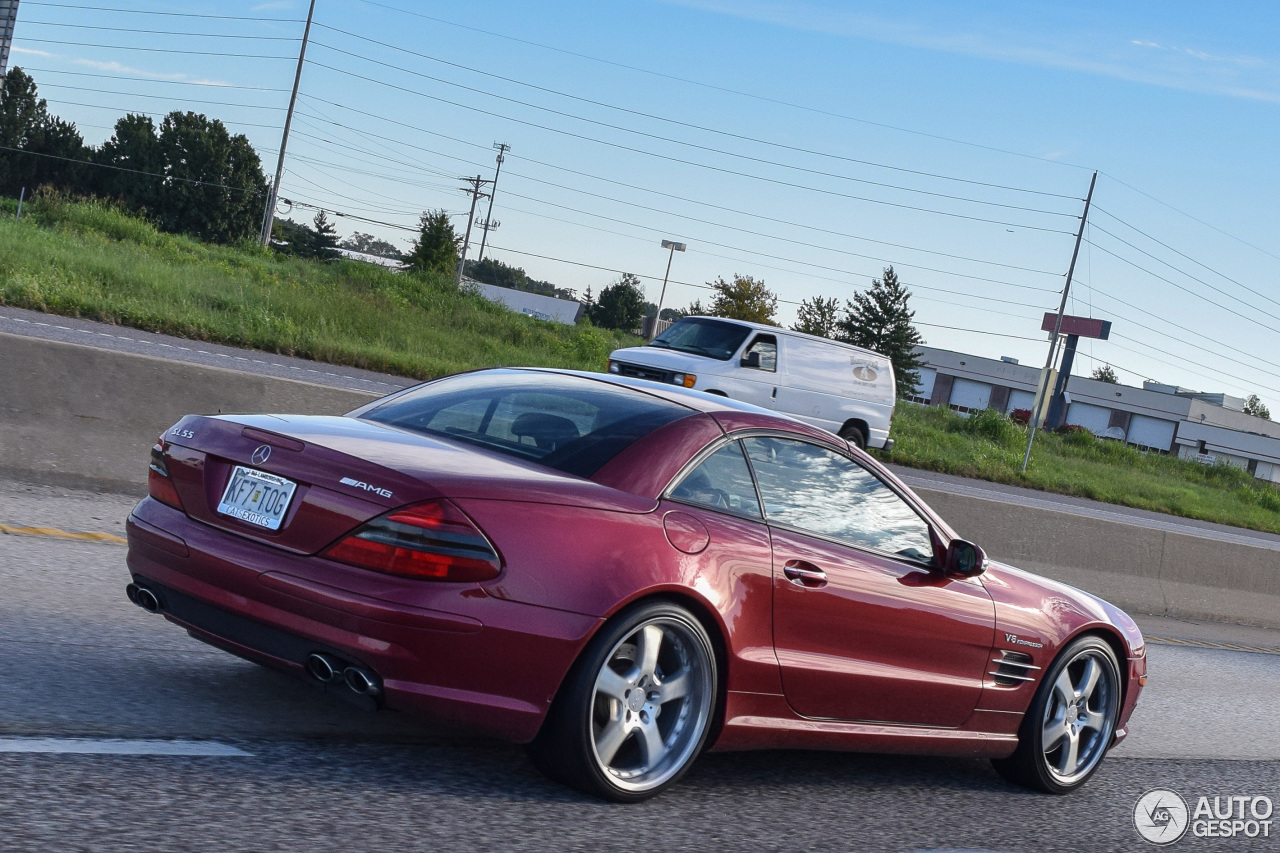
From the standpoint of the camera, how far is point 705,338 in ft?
66.9

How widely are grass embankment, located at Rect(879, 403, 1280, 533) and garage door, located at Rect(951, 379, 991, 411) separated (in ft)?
244

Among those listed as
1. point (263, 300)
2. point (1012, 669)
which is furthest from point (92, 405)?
point (263, 300)

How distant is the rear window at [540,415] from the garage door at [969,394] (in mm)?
122386

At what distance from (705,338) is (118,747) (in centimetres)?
1696

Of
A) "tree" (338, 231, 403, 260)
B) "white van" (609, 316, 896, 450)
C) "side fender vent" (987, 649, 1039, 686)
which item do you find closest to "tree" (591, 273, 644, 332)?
"tree" (338, 231, 403, 260)

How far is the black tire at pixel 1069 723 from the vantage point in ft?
17.7

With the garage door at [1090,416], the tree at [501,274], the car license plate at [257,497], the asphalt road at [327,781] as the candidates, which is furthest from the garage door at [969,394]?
the car license plate at [257,497]

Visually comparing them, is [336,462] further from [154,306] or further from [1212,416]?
[1212,416]

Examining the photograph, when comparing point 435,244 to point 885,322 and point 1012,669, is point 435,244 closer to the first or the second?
point 885,322

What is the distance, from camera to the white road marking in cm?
367

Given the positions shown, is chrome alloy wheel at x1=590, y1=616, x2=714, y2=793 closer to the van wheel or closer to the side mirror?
the side mirror

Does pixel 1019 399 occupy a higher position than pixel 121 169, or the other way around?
pixel 121 169

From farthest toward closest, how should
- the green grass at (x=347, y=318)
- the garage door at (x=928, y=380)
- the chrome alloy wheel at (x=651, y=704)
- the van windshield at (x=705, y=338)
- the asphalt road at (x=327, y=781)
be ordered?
the garage door at (x=928, y=380) → the green grass at (x=347, y=318) → the van windshield at (x=705, y=338) → the chrome alloy wheel at (x=651, y=704) → the asphalt road at (x=327, y=781)

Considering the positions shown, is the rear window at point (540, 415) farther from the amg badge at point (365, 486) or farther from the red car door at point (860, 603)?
the amg badge at point (365, 486)
